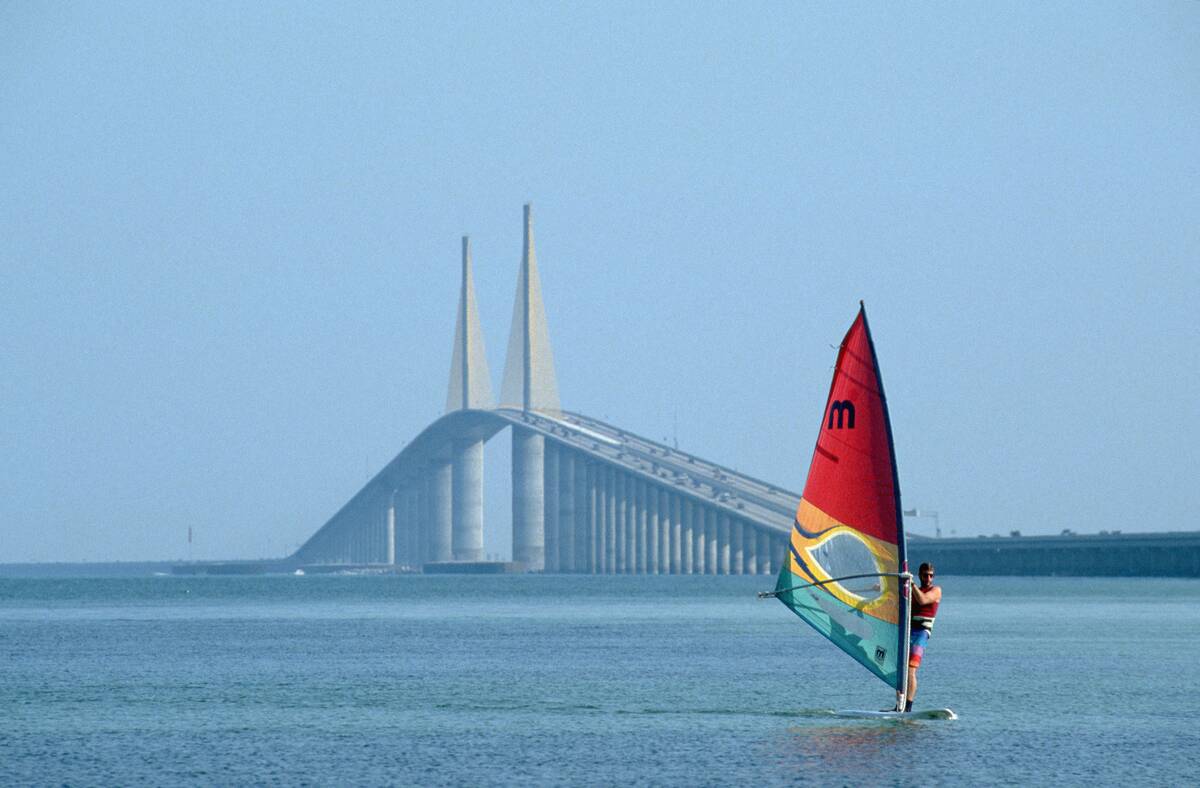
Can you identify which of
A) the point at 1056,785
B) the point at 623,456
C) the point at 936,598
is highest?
the point at 623,456

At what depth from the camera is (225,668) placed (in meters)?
47.7

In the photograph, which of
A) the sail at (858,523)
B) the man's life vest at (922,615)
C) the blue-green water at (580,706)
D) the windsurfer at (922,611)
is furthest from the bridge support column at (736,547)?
the man's life vest at (922,615)

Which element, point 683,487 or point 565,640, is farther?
point 683,487

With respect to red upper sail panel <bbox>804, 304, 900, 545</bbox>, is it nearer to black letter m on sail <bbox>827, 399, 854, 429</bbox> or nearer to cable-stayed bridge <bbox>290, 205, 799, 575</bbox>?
black letter m on sail <bbox>827, 399, 854, 429</bbox>

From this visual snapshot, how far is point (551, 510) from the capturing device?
194750 mm

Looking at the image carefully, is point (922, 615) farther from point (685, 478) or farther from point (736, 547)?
point (685, 478)

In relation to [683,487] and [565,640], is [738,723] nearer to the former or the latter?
[565,640]

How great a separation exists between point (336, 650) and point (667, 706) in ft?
73.0

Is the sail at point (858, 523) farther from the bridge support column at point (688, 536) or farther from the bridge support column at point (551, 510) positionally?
the bridge support column at point (551, 510)

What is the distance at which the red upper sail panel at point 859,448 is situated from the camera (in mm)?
30828

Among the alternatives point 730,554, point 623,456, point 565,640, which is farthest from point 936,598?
point 623,456

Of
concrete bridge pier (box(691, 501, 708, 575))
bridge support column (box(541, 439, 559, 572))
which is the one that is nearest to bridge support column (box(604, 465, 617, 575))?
bridge support column (box(541, 439, 559, 572))

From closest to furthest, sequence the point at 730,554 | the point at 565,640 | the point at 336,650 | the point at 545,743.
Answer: the point at 545,743
the point at 336,650
the point at 565,640
the point at 730,554

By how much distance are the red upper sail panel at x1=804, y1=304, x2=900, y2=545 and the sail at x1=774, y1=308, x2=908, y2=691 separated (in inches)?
0.6
